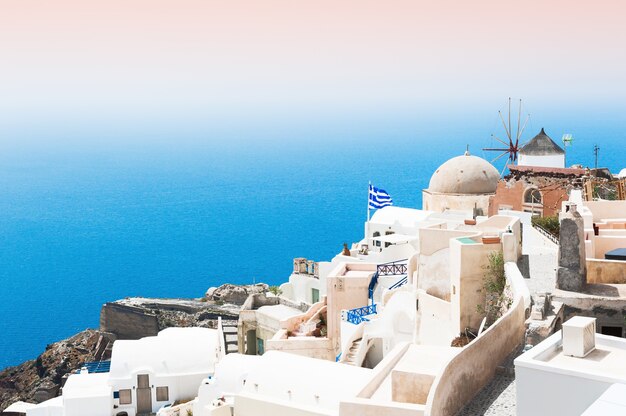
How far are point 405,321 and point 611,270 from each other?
231 inches

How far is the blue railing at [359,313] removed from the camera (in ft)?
80.3

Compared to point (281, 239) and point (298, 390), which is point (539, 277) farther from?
point (281, 239)

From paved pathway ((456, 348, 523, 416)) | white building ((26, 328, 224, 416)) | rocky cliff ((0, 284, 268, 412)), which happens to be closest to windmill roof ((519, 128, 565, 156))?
rocky cliff ((0, 284, 268, 412))

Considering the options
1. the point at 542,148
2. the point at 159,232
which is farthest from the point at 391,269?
the point at 159,232

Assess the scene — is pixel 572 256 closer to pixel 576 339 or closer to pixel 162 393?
pixel 576 339

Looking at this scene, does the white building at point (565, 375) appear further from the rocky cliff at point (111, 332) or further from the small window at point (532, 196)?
the rocky cliff at point (111, 332)

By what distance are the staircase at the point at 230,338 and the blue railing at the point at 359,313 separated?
7.93m

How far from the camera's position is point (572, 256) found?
17234mm

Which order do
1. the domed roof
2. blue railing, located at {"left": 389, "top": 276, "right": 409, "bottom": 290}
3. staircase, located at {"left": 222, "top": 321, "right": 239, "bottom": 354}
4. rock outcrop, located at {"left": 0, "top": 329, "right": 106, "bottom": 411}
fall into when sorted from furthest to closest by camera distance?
rock outcrop, located at {"left": 0, "top": 329, "right": 106, "bottom": 411} < the domed roof < staircase, located at {"left": 222, "top": 321, "right": 239, "bottom": 354} < blue railing, located at {"left": 389, "top": 276, "right": 409, "bottom": 290}

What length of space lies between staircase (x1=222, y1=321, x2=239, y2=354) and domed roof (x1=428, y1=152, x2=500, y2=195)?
34.0 ft

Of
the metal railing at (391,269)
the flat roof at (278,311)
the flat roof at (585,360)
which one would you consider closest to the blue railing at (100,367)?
the flat roof at (278,311)

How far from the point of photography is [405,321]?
72.2ft

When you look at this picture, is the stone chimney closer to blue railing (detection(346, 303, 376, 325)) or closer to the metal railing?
blue railing (detection(346, 303, 376, 325))

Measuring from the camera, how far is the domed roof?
35312 mm
